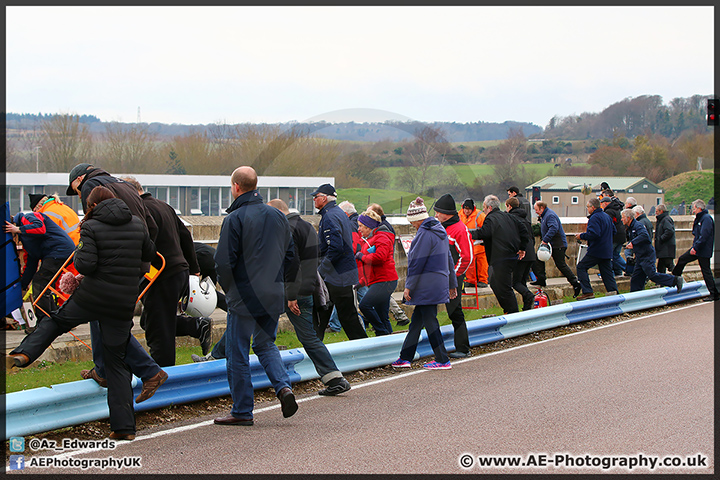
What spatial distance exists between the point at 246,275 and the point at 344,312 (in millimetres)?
3365

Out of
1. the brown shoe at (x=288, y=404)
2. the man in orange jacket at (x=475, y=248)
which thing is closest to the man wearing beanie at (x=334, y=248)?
the brown shoe at (x=288, y=404)

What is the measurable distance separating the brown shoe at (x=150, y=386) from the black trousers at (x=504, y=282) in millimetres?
7249

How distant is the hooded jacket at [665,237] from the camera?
663 inches

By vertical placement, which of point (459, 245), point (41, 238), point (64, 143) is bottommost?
point (459, 245)

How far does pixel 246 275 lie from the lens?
6461mm

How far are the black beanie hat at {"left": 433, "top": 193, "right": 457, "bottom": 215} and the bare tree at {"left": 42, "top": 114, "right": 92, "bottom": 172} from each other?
193 ft

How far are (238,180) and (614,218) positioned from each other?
1247 centimetres

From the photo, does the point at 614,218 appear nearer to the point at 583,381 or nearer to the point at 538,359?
the point at 538,359

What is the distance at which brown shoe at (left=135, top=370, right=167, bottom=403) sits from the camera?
6.30 m

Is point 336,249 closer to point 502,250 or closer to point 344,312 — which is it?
point 344,312

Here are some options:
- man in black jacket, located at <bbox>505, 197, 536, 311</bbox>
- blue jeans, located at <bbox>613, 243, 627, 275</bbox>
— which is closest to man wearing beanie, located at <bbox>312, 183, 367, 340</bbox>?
man in black jacket, located at <bbox>505, 197, 536, 311</bbox>

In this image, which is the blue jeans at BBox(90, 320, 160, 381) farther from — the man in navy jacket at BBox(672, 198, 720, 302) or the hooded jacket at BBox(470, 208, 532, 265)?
the man in navy jacket at BBox(672, 198, 720, 302)

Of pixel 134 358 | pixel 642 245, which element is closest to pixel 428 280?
pixel 134 358

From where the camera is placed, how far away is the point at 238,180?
21.5 ft
